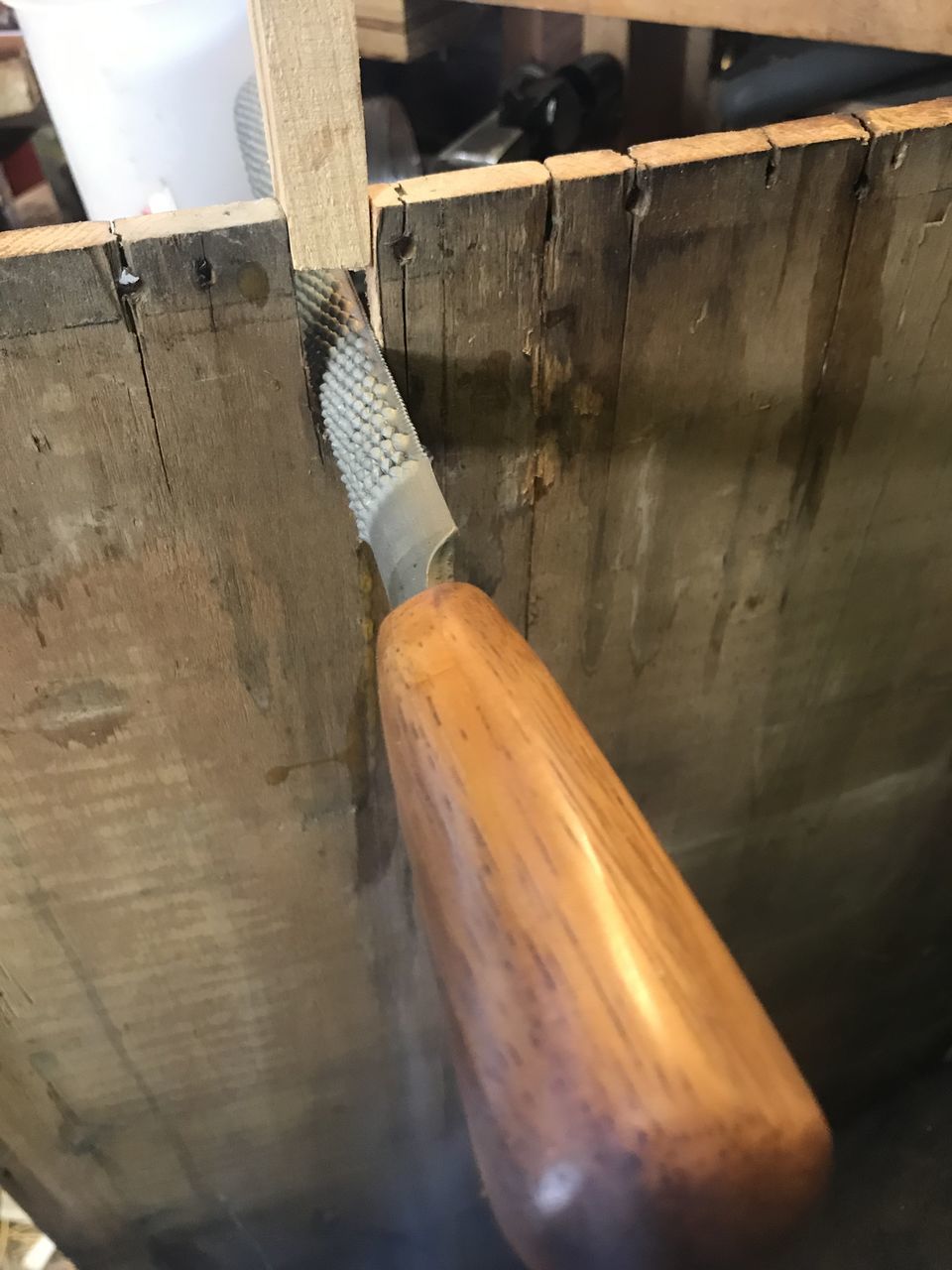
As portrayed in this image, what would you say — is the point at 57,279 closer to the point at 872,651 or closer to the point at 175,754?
the point at 175,754

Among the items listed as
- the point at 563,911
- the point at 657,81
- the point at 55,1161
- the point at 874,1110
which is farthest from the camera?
the point at 874,1110

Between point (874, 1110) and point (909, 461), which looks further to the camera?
point (874, 1110)

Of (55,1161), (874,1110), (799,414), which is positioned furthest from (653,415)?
(874,1110)

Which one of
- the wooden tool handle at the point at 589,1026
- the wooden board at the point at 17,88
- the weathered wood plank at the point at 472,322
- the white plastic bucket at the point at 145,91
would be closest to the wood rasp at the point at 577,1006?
the wooden tool handle at the point at 589,1026

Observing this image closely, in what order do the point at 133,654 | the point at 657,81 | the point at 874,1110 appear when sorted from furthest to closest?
the point at 874,1110 → the point at 657,81 → the point at 133,654

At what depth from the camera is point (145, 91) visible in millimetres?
616

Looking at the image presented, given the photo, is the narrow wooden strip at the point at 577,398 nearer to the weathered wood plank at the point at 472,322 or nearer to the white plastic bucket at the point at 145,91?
the weathered wood plank at the point at 472,322

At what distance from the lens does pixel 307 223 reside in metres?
0.43

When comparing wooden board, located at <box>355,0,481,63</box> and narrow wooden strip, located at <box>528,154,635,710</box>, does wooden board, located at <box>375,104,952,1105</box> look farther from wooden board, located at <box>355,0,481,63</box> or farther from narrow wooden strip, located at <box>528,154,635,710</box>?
wooden board, located at <box>355,0,481,63</box>

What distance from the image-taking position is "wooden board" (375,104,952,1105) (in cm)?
48

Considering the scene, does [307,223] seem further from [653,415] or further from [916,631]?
[916,631]

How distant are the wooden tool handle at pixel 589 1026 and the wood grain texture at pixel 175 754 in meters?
0.22

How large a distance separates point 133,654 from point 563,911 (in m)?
0.35

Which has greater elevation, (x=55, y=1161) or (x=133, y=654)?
(x=133, y=654)
